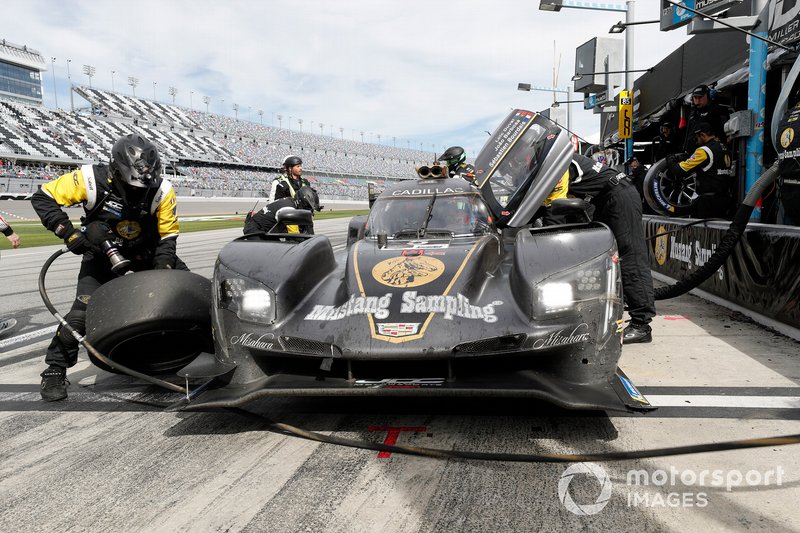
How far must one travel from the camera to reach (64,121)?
61562 millimetres

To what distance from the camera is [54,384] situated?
11.0ft

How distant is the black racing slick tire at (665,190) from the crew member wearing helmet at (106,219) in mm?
8061

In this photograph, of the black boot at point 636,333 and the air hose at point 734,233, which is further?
the air hose at point 734,233

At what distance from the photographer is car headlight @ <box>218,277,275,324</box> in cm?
290

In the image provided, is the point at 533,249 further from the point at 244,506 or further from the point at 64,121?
the point at 64,121

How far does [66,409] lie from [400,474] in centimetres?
212

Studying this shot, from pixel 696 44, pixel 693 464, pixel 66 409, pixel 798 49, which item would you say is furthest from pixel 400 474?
pixel 696 44

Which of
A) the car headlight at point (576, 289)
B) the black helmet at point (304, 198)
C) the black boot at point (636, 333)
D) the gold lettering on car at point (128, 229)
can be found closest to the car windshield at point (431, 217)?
the black boot at point (636, 333)

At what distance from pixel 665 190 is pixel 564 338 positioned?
8.05 m

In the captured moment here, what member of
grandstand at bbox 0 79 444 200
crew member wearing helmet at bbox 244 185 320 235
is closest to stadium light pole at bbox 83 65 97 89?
grandstand at bbox 0 79 444 200

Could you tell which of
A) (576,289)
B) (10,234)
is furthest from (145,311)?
(10,234)

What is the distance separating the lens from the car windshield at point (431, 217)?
14.1 feet

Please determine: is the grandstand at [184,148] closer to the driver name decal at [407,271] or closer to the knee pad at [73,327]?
the knee pad at [73,327]

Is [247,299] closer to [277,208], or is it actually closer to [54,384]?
[54,384]
